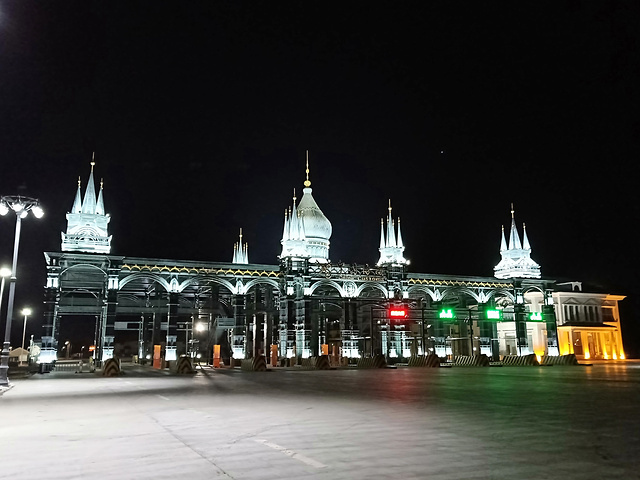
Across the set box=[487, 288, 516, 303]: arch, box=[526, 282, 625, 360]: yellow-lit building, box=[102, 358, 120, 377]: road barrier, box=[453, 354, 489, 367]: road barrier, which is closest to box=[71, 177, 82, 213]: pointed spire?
box=[102, 358, 120, 377]: road barrier

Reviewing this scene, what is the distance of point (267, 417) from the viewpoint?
1342 cm

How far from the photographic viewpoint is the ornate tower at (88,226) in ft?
183

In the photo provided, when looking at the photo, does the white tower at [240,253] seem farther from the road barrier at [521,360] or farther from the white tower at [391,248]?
the road barrier at [521,360]

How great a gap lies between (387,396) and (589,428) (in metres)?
8.82

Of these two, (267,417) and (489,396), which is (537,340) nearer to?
(489,396)

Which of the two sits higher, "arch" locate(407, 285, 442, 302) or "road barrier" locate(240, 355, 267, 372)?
"arch" locate(407, 285, 442, 302)

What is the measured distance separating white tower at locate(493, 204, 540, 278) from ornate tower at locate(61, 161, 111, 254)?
51853mm

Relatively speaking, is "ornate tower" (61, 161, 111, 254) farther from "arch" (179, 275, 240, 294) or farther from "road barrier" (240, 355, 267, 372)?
"road barrier" (240, 355, 267, 372)

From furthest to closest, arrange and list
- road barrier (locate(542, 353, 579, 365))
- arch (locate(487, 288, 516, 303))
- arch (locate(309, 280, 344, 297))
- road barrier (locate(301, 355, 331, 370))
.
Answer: arch (locate(487, 288, 516, 303)) < arch (locate(309, 280, 344, 297)) < road barrier (locate(542, 353, 579, 365)) < road barrier (locate(301, 355, 331, 370))

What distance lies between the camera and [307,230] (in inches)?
3046

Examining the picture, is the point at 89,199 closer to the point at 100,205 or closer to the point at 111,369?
the point at 100,205

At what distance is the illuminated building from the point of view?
55.9 metres

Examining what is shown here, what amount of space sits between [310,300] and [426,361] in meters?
15.4

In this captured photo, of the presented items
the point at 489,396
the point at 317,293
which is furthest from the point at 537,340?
the point at 489,396
